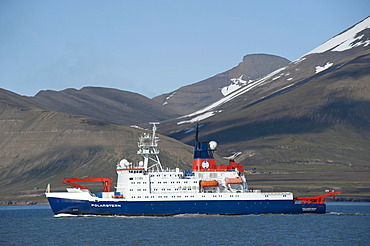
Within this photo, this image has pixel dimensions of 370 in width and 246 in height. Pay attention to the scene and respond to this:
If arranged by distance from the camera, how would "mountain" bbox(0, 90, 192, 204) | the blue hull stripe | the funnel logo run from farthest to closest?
"mountain" bbox(0, 90, 192, 204), the funnel logo, the blue hull stripe

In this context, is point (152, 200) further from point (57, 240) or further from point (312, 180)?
point (312, 180)

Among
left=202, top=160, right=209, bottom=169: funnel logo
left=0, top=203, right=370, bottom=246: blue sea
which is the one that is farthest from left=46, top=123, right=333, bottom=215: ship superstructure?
left=0, top=203, right=370, bottom=246: blue sea

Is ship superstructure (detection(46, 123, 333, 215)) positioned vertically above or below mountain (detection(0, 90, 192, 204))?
below

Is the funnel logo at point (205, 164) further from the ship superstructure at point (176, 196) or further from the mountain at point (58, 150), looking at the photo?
the mountain at point (58, 150)

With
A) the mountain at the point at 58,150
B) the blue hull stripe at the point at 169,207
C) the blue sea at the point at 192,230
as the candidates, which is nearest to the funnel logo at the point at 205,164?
the blue hull stripe at the point at 169,207

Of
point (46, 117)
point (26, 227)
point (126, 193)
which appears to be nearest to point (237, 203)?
point (126, 193)

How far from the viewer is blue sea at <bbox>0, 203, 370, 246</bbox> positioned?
57.0 metres

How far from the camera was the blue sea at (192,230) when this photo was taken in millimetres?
57000

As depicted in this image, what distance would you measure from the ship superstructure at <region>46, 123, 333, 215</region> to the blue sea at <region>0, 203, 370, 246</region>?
1.24 meters

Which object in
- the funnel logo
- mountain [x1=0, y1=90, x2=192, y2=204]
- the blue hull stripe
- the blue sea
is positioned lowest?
the blue sea

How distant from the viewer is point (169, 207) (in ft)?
250

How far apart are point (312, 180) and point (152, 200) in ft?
254

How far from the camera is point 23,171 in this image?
16962 cm

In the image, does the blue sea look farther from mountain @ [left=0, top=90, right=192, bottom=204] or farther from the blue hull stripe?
mountain @ [left=0, top=90, right=192, bottom=204]
